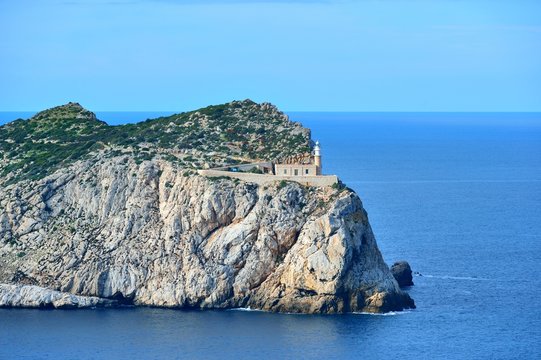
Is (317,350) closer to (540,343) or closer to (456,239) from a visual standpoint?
(540,343)

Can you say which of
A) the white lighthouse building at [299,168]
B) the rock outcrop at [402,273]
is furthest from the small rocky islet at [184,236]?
the rock outcrop at [402,273]

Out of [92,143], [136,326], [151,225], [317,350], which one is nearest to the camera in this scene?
[317,350]

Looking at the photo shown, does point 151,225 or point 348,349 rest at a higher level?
point 151,225

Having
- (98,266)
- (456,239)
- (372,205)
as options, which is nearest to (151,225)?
(98,266)

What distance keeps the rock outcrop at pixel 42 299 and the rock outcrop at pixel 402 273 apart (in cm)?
2370

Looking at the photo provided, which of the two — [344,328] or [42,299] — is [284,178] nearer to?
[344,328]

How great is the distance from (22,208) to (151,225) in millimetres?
12366

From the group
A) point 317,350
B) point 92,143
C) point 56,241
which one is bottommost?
point 317,350

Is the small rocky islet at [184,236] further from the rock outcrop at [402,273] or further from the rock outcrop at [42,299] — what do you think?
the rock outcrop at [402,273]

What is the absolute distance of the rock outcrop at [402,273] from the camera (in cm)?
11875

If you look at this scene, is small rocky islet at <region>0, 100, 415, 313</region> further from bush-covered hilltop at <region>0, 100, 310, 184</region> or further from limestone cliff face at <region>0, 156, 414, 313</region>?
bush-covered hilltop at <region>0, 100, 310, 184</region>

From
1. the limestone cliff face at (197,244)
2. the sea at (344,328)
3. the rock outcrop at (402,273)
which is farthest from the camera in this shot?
the rock outcrop at (402,273)

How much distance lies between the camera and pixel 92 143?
128375mm

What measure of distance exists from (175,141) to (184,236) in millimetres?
15552
